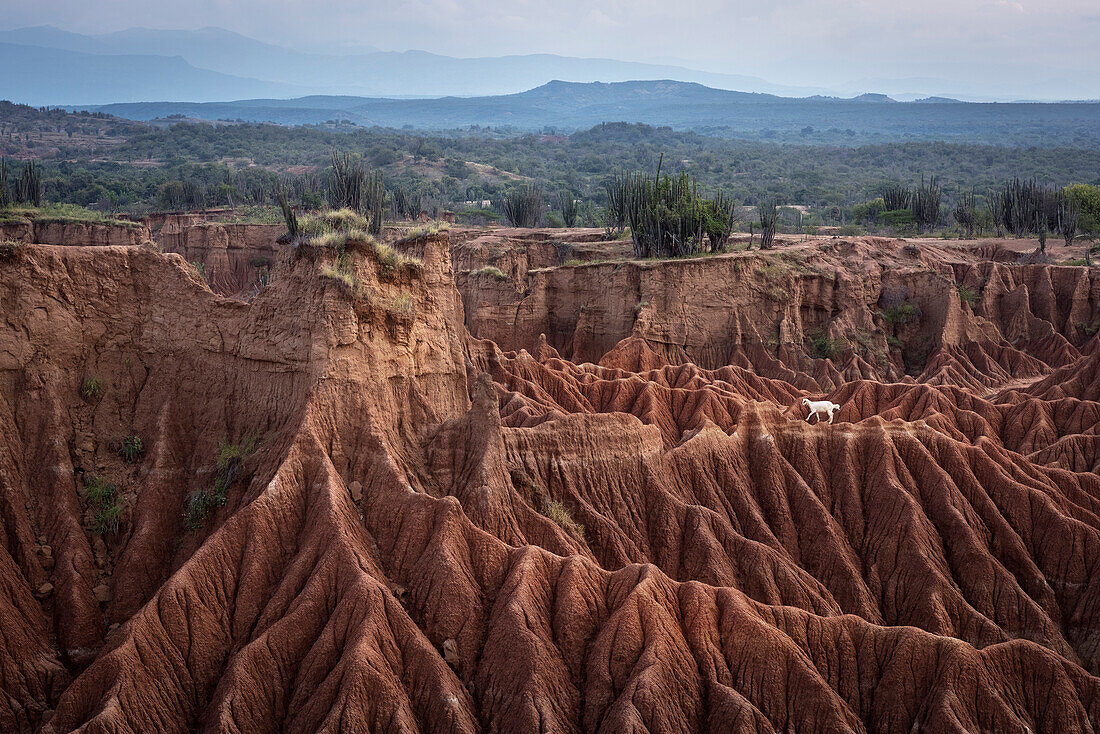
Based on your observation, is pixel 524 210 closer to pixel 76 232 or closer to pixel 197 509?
pixel 76 232

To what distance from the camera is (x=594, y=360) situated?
64625 mm

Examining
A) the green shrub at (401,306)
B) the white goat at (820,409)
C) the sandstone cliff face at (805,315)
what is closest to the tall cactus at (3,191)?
the sandstone cliff face at (805,315)

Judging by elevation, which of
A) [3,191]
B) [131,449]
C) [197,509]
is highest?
[3,191]

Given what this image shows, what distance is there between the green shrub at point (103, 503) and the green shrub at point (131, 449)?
3.29ft

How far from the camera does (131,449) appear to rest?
28781 mm

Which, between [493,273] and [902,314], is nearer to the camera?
[493,273]

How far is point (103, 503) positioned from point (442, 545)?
9.62 m

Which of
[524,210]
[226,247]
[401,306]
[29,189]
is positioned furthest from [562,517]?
[524,210]

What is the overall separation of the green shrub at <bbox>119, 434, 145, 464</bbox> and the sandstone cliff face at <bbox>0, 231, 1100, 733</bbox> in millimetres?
245

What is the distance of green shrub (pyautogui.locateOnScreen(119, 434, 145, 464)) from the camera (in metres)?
28.8

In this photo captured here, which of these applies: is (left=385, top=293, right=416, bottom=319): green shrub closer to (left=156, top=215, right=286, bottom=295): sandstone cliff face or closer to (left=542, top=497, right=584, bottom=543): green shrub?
(left=542, top=497, right=584, bottom=543): green shrub

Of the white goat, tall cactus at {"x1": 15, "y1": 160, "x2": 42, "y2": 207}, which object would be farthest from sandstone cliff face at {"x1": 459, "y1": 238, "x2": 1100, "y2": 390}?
tall cactus at {"x1": 15, "y1": 160, "x2": 42, "y2": 207}

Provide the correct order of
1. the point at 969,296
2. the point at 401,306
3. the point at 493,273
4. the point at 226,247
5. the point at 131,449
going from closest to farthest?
1. the point at 131,449
2. the point at 401,306
3. the point at 493,273
4. the point at 969,296
5. the point at 226,247

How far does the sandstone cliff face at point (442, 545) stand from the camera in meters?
23.7
